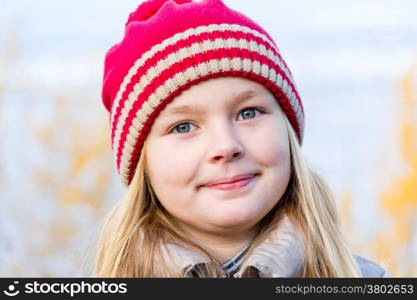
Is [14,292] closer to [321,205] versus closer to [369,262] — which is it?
[321,205]

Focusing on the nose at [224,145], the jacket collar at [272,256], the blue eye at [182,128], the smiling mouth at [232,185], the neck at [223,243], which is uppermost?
the blue eye at [182,128]

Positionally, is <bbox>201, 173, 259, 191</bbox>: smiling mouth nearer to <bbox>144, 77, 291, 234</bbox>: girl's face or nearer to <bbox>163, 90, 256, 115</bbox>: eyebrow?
<bbox>144, 77, 291, 234</bbox>: girl's face

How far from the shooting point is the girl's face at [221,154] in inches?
71.6

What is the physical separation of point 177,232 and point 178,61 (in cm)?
46

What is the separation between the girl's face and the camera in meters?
1.82

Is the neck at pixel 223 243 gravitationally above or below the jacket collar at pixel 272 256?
above

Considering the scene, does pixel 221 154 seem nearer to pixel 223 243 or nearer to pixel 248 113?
pixel 248 113

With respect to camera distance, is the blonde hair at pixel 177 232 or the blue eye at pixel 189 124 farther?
the blonde hair at pixel 177 232

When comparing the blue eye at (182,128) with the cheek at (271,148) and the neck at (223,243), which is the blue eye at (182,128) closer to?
the cheek at (271,148)

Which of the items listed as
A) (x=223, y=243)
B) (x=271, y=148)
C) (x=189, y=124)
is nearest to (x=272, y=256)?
(x=223, y=243)

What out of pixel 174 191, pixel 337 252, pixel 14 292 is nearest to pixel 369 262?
pixel 337 252

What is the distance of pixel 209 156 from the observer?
1.81 m

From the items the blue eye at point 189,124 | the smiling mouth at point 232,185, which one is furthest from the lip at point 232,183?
the blue eye at point 189,124

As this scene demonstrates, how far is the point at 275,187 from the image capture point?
189 centimetres
